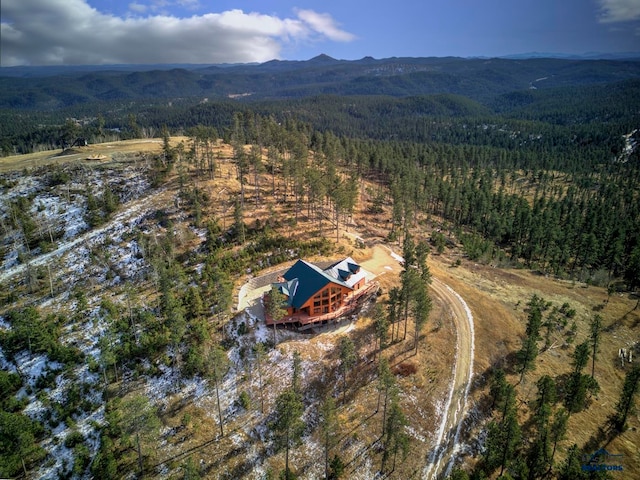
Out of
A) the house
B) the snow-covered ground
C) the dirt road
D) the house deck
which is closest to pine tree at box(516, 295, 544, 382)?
the dirt road

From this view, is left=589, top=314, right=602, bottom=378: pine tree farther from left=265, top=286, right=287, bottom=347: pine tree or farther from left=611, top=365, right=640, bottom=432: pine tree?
left=265, top=286, right=287, bottom=347: pine tree

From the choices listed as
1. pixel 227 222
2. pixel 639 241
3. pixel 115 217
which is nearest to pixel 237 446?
pixel 227 222

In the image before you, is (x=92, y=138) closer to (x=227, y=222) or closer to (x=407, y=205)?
(x=227, y=222)

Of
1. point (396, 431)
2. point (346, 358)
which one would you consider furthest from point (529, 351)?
point (346, 358)

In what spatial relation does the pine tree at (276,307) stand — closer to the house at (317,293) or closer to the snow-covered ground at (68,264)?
the house at (317,293)

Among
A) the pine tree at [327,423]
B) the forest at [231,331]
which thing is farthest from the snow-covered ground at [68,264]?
the pine tree at [327,423]
